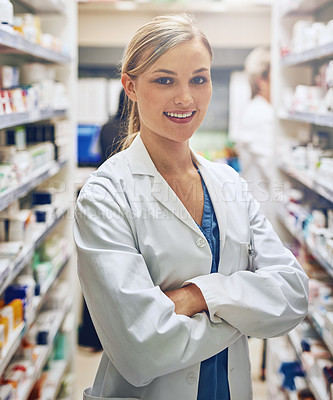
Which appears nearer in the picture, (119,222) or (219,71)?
(119,222)

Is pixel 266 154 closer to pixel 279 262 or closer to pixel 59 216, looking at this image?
pixel 59 216

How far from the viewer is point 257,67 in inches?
173

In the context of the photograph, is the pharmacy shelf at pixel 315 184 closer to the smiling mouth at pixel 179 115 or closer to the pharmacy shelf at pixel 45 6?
the smiling mouth at pixel 179 115

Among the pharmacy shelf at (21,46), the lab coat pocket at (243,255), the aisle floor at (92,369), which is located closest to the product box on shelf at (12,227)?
the pharmacy shelf at (21,46)

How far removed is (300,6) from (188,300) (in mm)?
2524

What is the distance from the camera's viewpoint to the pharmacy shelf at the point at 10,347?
80.0 inches

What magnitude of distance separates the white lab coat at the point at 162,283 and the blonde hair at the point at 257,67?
2.95 meters

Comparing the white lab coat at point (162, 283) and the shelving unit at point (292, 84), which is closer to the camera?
the white lab coat at point (162, 283)

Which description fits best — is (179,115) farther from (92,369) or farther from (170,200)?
(92,369)

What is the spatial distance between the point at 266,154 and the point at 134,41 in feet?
9.82

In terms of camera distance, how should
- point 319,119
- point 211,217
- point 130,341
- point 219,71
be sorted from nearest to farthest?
point 130,341 → point 211,217 → point 319,119 → point 219,71

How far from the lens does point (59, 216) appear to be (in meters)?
3.38

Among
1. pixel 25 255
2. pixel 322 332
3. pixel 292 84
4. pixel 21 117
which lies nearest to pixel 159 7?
pixel 292 84

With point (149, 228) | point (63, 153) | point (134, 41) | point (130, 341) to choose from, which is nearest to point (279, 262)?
point (149, 228)
